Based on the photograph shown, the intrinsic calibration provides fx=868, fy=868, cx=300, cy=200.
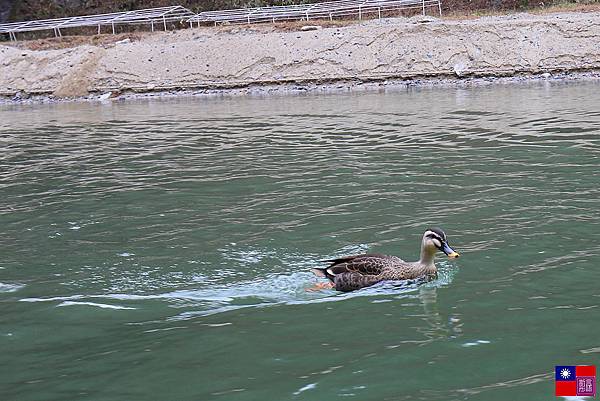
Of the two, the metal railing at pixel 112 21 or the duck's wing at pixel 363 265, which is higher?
the metal railing at pixel 112 21

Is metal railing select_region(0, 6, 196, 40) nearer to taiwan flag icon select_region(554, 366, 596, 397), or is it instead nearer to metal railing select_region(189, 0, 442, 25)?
metal railing select_region(189, 0, 442, 25)

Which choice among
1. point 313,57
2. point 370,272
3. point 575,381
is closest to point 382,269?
point 370,272

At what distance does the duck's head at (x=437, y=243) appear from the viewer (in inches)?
376

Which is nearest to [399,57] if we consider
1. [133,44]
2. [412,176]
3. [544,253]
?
[133,44]

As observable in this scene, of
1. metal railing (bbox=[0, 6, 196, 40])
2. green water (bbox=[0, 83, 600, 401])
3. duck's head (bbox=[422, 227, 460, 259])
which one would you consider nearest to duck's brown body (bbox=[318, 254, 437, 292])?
green water (bbox=[0, 83, 600, 401])

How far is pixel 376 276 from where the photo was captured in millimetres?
9672

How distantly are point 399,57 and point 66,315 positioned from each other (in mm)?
25954

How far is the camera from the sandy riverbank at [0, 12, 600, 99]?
107 ft

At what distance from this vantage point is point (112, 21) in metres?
41.0

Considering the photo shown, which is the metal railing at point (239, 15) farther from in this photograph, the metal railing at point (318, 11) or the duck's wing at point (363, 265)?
the duck's wing at point (363, 265)

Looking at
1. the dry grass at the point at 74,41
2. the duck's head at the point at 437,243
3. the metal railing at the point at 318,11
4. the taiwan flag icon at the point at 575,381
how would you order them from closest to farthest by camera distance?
1. the taiwan flag icon at the point at 575,381
2. the duck's head at the point at 437,243
3. the metal railing at the point at 318,11
4. the dry grass at the point at 74,41

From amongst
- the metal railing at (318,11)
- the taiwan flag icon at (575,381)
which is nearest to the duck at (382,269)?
the taiwan flag icon at (575,381)

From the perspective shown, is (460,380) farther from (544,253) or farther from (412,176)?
(412,176)

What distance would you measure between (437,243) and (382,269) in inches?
26.6
